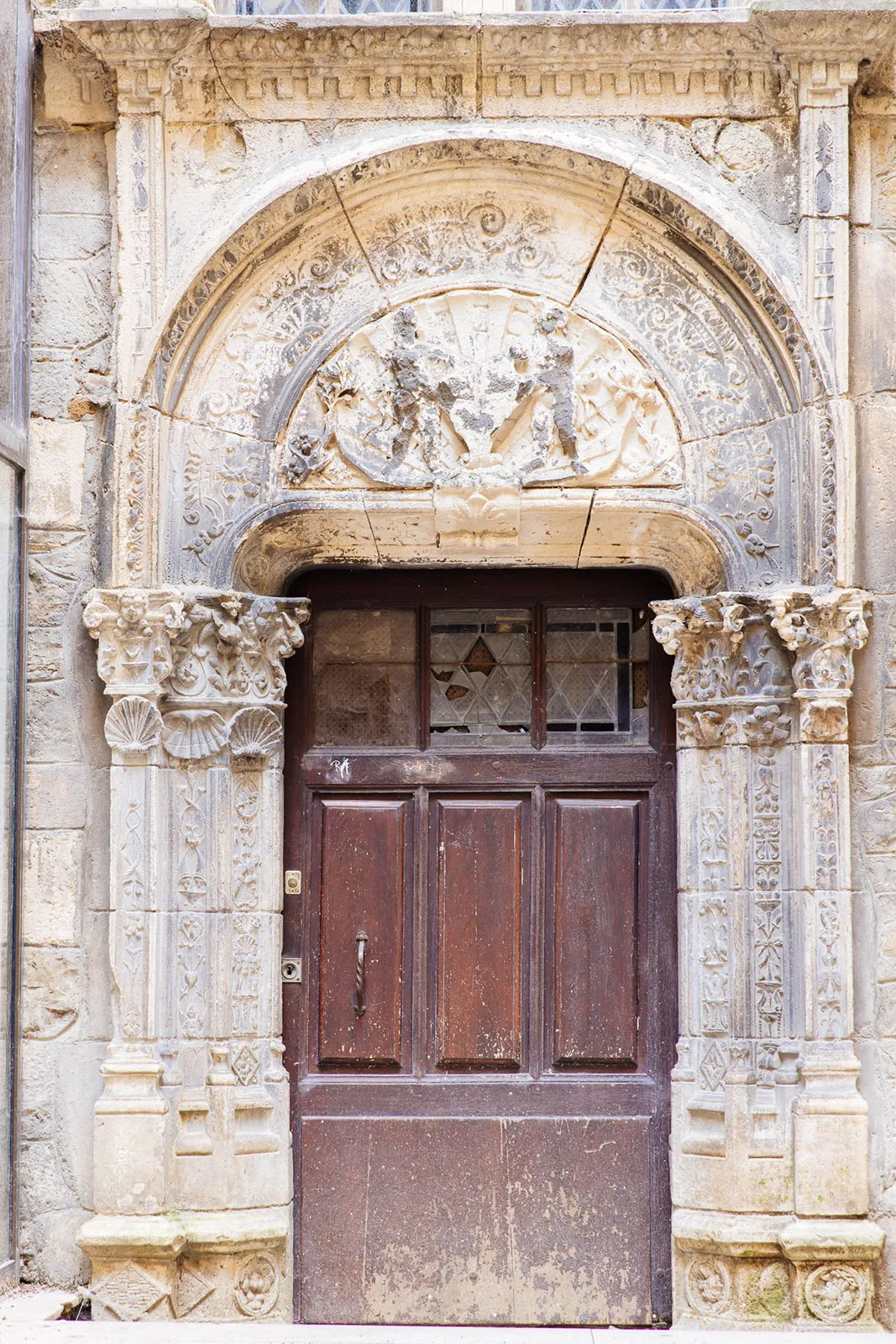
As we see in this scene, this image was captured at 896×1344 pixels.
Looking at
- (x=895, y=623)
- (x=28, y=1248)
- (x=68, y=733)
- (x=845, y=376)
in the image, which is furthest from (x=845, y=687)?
(x=28, y=1248)

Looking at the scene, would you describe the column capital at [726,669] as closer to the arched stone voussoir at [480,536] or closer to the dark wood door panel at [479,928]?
the arched stone voussoir at [480,536]

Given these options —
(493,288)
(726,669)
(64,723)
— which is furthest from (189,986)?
(493,288)

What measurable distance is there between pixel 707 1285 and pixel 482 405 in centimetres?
275

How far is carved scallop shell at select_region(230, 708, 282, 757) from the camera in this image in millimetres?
4426

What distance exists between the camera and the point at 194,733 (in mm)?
4398

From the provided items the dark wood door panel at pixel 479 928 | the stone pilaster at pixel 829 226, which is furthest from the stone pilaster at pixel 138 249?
the stone pilaster at pixel 829 226

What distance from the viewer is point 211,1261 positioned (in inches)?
169

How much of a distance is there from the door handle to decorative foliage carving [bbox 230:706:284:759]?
0.69m

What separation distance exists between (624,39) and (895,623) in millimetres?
1935

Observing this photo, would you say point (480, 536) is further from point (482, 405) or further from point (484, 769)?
point (484, 769)

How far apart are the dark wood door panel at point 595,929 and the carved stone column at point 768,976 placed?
23 centimetres

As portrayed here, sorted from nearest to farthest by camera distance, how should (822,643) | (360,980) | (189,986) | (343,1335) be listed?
(343,1335), (822,643), (189,986), (360,980)

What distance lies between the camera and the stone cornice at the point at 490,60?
4.29m

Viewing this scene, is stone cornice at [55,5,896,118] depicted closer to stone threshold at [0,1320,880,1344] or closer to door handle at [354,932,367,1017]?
door handle at [354,932,367,1017]
